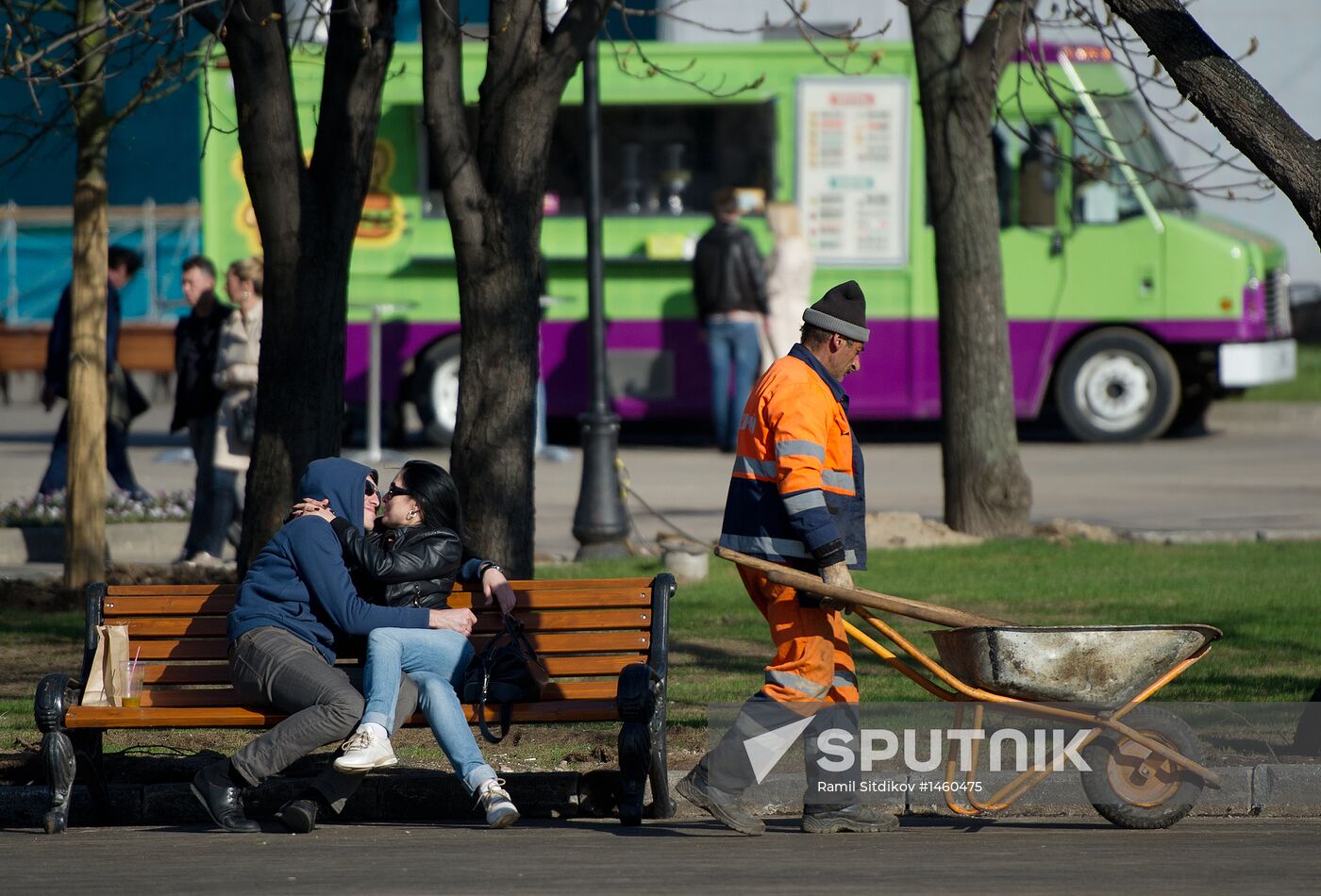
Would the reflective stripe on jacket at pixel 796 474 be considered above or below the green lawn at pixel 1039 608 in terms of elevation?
above

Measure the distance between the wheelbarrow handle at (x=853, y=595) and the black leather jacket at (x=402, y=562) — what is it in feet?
3.85

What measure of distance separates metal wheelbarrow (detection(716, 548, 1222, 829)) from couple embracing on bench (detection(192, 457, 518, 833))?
1.16m

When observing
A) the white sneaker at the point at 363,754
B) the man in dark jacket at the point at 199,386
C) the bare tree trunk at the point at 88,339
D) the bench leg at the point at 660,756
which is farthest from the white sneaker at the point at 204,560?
the bench leg at the point at 660,756

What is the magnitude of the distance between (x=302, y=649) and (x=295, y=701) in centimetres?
20

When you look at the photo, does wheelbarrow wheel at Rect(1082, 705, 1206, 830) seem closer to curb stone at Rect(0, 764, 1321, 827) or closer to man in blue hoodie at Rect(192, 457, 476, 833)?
curb stone at Rect(0, 764, 1321, 827)

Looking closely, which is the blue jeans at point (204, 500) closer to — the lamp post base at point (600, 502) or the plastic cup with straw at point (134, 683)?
the lamp post base at point (600, 502)

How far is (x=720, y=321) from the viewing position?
688 inches

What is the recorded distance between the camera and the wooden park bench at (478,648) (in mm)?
6457

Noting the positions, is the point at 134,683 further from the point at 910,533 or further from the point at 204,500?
the point at 910,533

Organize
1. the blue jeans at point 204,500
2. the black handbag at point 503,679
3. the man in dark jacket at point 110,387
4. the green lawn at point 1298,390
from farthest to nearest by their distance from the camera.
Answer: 1. the green lawn at point 1298,390
2. the man in dark jacket at point 110,387
3. the blue jeans at point 204,500
4. the black handbag at point 503,679

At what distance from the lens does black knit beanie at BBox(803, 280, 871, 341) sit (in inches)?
253

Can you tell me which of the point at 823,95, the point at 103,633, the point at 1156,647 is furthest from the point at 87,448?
the point at 823,95

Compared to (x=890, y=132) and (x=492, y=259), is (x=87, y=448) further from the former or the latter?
(x=890, y=132)

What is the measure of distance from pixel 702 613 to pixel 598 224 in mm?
3283
